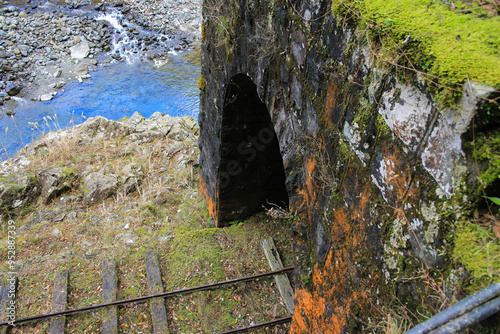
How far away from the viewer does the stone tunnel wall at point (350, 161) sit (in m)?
1.38

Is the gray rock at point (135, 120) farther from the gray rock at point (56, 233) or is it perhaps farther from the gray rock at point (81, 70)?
the gray rock at point (56, 233)

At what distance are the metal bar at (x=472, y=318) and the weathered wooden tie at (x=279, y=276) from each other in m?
3.76

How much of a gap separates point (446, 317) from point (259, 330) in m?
3.68

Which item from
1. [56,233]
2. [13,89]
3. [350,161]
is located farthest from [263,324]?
[13,89]

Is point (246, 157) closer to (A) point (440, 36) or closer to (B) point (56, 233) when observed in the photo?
(B) point (56, 233)

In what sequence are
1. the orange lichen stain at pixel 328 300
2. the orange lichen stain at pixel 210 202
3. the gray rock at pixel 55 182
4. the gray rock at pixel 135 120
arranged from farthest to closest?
the gray rock at pixel 135 120, the gray rock at pixel 55 182, the orange lichen stain at pixel 210 202, the orange lichen stain at pixel 328 300

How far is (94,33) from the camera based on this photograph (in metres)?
13.5

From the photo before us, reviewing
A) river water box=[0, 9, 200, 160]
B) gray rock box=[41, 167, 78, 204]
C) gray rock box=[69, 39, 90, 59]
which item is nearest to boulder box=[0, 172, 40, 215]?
gray rock box=[41, 167, 78, 204]

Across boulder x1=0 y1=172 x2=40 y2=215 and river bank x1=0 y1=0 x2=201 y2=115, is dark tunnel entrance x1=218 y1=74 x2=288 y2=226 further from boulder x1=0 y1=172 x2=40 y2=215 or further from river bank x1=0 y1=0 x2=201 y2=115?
river bank x1=0 y1=0 x2=201 y2=115

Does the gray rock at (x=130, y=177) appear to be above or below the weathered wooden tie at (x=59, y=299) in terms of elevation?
below

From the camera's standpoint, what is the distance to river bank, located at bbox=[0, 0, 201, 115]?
11.6m

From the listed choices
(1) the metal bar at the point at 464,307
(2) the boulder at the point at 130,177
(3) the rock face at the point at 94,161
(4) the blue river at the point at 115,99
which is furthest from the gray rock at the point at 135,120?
(1) the metal bar at the point at 464,307

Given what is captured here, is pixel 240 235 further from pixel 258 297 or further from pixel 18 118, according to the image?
pixel 18 118

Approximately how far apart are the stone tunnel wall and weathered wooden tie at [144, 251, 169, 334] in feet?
6.79
